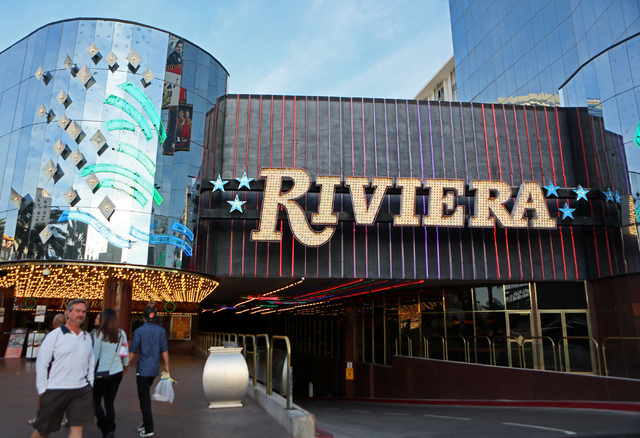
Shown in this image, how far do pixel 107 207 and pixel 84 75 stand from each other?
4872 millimetres

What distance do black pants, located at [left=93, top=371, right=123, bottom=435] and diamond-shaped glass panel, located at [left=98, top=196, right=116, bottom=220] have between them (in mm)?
10294

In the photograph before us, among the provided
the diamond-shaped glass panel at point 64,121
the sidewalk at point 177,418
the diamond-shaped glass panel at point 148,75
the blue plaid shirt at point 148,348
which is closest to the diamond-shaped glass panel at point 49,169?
the diamond-shaped glass panel at point 64,121

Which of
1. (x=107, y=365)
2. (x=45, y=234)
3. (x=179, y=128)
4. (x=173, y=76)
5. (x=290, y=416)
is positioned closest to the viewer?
(x=107, y=365)

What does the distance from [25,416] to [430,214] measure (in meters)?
12.8

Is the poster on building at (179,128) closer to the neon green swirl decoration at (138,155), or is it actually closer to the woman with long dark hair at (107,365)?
the neon green swirl decoration at (138,155)

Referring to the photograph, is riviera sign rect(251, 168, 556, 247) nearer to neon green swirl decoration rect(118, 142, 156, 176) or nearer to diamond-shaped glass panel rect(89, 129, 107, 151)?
neon green swirl decoration rect(118, 142, 156, 176)

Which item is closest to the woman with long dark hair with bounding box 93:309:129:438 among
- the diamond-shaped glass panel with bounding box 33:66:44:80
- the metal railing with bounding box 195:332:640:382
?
the metal railing with bounding box 195:332:640:382

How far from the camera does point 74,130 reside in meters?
16.2

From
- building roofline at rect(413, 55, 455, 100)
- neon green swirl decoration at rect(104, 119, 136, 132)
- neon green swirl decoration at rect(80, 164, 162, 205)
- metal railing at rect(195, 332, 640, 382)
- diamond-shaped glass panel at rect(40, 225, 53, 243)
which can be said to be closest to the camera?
metal railing at rect(195, 332, 640, 382)

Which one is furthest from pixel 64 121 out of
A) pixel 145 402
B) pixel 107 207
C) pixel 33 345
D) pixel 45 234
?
pixel 145 402

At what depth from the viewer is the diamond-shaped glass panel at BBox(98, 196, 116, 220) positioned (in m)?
15.6

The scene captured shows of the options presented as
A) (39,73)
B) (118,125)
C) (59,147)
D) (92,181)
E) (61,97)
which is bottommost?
(92,181)

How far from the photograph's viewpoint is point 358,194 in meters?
16.7

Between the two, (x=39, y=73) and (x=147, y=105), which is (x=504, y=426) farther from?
(x=39, y=73)
